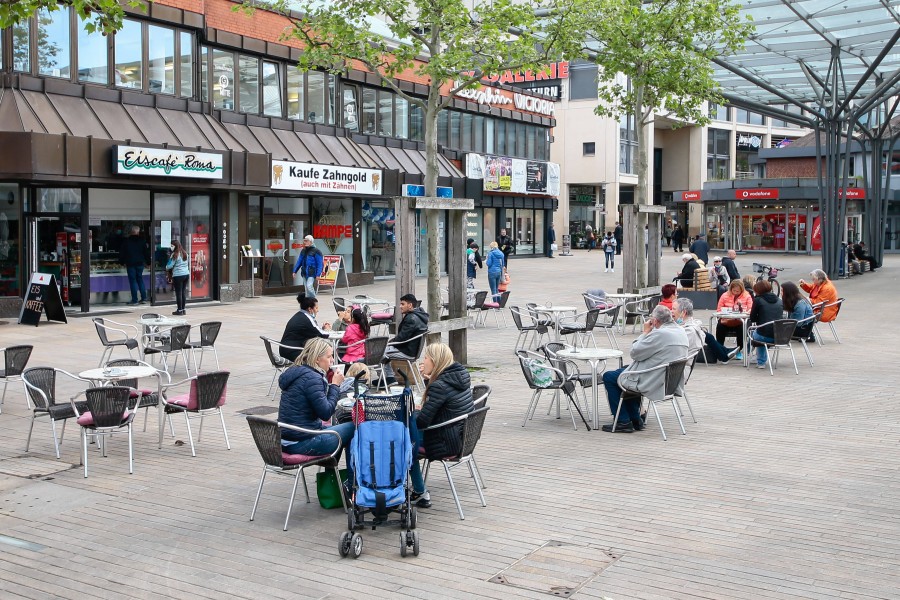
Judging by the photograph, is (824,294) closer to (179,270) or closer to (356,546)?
(356,546)

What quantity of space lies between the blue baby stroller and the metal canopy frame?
1776cm

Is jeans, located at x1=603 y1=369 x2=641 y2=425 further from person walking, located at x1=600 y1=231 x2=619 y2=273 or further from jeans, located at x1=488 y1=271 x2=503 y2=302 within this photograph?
person walking, located at x1=600 y1=231 x2=619 y2=273

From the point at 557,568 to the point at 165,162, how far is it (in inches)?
733

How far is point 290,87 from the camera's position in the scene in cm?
2900

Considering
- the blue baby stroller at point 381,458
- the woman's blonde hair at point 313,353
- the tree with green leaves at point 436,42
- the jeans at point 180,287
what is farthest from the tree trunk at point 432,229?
the jeans at point 180,287

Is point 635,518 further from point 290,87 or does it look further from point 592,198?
point 592,198

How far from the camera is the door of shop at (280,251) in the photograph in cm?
2809

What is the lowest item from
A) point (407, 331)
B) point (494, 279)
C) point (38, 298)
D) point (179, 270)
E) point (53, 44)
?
point (407, 331)

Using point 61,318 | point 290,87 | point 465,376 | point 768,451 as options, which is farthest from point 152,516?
point 290,87

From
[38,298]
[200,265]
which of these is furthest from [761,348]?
[200,265]

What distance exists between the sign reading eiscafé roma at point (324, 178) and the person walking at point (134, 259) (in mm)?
4459

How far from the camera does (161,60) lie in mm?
24016

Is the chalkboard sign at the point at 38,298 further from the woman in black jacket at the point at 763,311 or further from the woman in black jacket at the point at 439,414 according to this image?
the woman in black jacket at the point at 439,414

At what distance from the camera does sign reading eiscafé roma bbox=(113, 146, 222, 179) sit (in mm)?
21438
